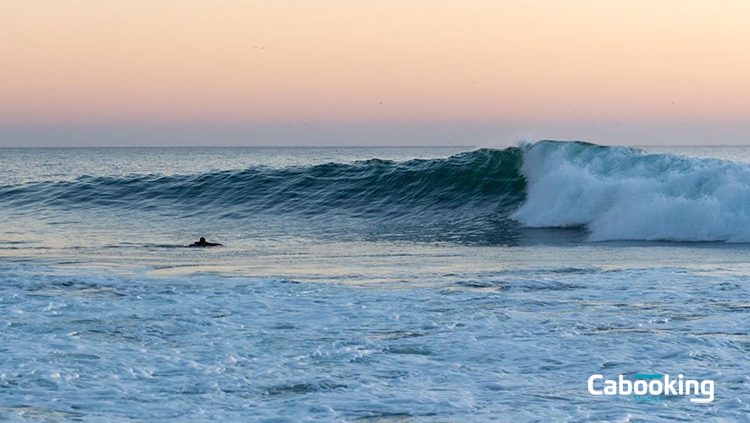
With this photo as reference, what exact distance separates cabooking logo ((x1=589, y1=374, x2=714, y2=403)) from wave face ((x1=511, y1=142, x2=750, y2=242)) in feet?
37.8

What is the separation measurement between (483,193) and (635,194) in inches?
250

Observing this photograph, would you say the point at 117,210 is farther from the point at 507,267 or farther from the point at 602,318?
the point at 602,318

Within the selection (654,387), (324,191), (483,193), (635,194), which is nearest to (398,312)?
(654,387)

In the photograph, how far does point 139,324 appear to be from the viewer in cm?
849

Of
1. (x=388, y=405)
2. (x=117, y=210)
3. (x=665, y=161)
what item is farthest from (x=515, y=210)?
(x=388, y=405)

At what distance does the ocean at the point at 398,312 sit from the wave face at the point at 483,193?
10cm

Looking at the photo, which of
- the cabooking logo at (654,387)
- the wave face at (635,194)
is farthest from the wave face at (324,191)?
the cabooking logo at (654,387)

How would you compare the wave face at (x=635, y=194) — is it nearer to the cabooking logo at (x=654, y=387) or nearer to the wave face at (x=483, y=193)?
the wave face at (x=483, y=193)

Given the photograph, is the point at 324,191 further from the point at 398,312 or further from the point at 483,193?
the point at 398,312

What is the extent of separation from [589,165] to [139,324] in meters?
17.6

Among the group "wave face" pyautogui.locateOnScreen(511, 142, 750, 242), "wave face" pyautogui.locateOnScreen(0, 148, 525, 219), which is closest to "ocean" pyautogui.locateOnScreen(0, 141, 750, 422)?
"wave face" pyautogui.locateOnScreen(511, 142, 750, 242)

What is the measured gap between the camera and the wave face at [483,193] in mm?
18422

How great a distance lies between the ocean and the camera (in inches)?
240

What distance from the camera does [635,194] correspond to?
2014 cm
